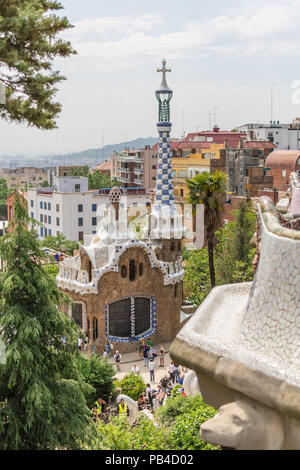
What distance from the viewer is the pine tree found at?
10.1m

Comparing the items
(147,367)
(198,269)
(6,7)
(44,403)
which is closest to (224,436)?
(44,403)

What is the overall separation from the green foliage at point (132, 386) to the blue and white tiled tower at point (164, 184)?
964cm

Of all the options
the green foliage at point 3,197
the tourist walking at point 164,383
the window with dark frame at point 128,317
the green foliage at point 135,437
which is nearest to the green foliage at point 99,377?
the tourist walking at point 164,383

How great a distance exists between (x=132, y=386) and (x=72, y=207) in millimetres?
38658

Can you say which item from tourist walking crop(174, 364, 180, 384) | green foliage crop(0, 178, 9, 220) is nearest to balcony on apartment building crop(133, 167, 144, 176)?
green foliage crop(0, 178, 9, 220)

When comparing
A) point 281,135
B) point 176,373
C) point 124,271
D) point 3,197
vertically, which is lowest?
point 176,373

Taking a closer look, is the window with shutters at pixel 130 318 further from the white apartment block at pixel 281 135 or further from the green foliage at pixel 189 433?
the white apartment block at pixel 281 135

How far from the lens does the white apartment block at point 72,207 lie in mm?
57781

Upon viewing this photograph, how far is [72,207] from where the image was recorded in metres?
57.9

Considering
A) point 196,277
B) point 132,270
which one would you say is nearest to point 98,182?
point 196,277

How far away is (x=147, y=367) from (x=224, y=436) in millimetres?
21809

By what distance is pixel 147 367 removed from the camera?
2555 cm

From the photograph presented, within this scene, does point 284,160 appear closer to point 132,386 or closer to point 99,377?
point 132,386
